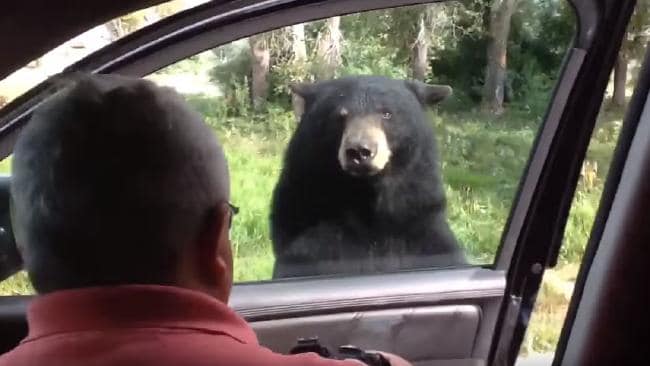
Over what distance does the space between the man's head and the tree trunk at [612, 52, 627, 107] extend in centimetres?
92

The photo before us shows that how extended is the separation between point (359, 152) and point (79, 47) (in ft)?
2.52

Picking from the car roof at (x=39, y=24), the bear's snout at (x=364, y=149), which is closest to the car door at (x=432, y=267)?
the bear's snout at (x=364, y=149)

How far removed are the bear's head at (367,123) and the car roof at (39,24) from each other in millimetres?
750

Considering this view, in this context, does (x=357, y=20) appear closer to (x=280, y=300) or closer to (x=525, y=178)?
(x=525, y=178)

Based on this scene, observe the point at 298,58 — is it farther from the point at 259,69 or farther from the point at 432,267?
the point at 432,267

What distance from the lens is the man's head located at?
3.47 feet

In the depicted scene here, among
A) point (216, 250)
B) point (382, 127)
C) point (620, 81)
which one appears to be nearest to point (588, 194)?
point (620, 81)

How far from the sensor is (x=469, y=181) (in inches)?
86.4

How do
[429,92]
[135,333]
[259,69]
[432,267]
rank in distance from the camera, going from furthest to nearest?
[432,267] → [429,92] → [259,69] → [135,333]

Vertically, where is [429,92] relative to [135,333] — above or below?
above

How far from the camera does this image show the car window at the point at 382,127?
6.40 feet

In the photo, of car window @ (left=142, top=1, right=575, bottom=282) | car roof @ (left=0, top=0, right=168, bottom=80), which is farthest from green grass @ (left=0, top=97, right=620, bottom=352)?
car roof @ (left=0, top=0, right=168, bottom=80)

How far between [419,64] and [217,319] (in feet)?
3.44

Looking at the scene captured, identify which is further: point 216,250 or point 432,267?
point 432,267
